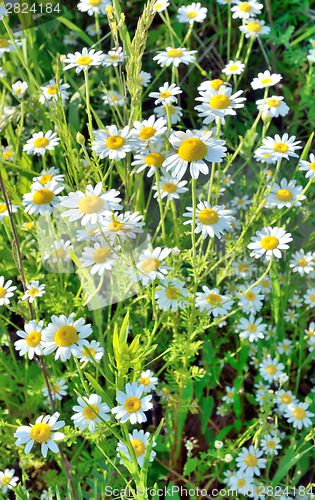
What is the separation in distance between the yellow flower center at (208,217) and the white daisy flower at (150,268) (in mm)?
123

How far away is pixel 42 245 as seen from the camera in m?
1.50

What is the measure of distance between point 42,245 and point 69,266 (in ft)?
0.45

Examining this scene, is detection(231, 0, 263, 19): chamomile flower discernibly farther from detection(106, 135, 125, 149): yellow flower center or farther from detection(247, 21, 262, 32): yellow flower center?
detection(106, 135, 125, 149): yellow flower center

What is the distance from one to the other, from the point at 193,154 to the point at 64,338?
1.70 ft

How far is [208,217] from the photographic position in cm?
114

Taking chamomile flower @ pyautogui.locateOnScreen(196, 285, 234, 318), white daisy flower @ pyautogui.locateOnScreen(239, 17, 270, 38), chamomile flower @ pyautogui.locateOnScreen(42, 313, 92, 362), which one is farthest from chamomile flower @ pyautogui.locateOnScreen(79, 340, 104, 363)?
white daisy flower @ pyautogui.locateOnScreen(239, 17, 270, 38)

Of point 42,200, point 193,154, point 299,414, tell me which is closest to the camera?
point 193,154

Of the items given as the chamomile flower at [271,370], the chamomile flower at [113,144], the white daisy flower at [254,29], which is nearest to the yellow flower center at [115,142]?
the chamomile flower at [113,144]

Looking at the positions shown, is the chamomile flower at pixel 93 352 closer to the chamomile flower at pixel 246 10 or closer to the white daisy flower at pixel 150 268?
the white daisy flower at pixel 150 268

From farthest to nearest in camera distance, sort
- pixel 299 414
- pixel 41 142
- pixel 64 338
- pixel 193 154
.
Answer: pixel 41 142
pixel 299 414
pixel 64 338
pixel 193 154

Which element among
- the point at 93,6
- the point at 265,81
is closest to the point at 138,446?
the point at 265,81

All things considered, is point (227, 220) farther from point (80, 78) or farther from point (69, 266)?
point (80, 78)

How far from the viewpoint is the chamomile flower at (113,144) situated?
3.74 ft

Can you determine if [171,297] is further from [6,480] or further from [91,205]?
[6,480]
